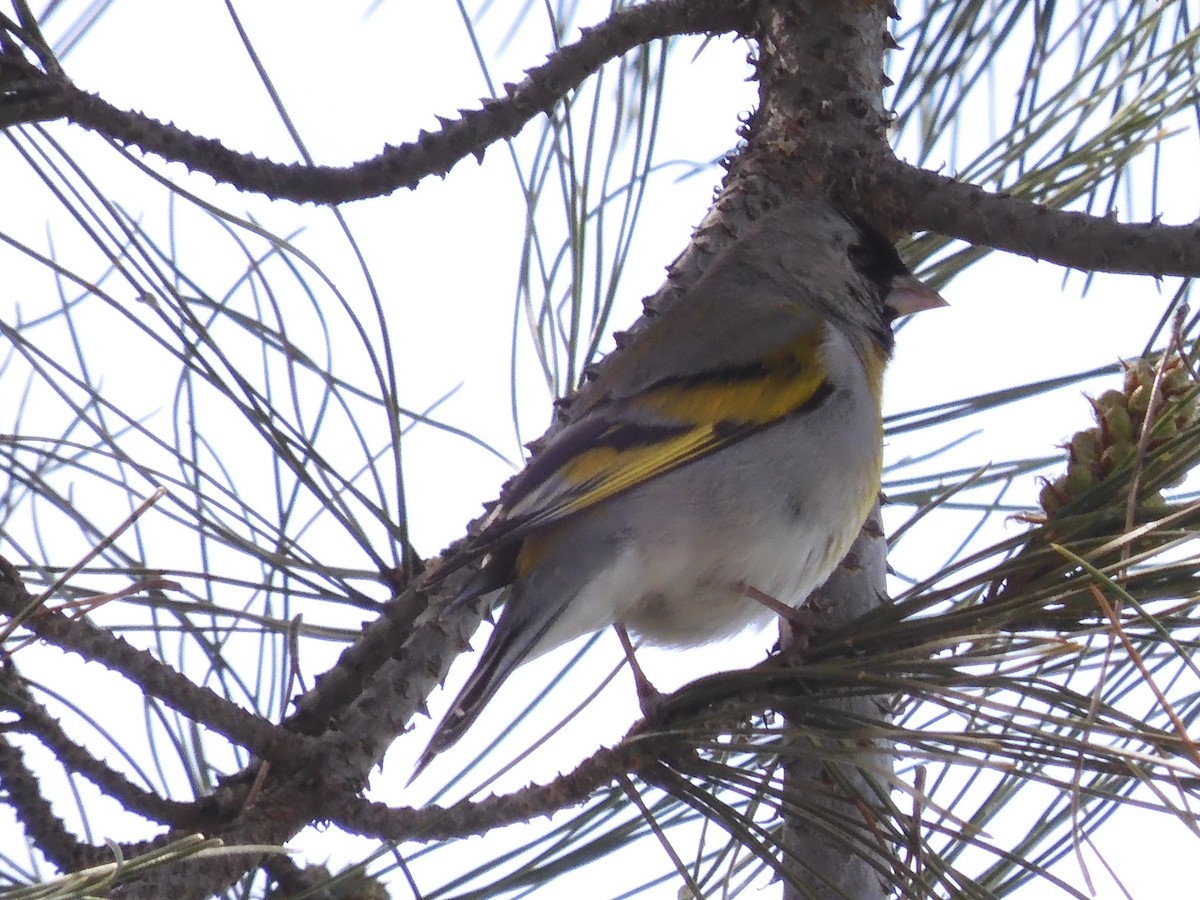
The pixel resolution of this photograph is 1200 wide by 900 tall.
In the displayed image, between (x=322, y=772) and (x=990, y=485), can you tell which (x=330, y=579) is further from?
(x=990, y=485)

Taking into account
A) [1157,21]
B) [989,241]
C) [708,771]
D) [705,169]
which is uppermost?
[705,169]

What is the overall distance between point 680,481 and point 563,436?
20 cm

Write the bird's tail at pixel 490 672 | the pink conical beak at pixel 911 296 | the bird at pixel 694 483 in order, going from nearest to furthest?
the bird's tail at pixel 490 672, the bird at pixel 694 483, the pink conical beak at pixel 911 296

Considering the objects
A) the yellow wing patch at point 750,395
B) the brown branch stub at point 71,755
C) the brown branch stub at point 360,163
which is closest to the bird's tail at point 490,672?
the brown branch stub at point 71,755

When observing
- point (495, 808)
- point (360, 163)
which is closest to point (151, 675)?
point (495, 808)

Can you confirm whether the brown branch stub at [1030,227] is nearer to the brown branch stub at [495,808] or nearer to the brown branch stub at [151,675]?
the brown branch stub at [495,808]

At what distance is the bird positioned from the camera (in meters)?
2.04

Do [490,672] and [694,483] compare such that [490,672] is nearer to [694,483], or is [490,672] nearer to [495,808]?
[495,808]

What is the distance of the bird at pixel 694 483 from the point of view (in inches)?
80.3

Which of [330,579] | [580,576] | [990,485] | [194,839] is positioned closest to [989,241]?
[990,485]

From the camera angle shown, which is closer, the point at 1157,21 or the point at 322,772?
the point at 322,772

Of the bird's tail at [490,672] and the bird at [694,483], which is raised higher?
the bird at [694,483]

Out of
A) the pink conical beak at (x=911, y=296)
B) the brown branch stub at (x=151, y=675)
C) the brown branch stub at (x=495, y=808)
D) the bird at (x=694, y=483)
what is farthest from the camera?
the pink conical beak at (x=911, y=296)

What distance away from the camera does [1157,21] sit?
2.33 meters
